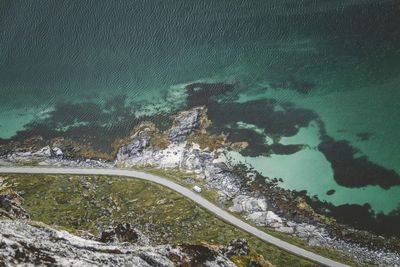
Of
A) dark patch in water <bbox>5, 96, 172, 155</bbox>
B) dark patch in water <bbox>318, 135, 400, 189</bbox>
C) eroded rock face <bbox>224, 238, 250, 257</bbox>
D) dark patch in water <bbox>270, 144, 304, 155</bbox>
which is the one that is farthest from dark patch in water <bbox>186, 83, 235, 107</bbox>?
eroded rock face <bbox>224, 238, 250, 257</bbox>

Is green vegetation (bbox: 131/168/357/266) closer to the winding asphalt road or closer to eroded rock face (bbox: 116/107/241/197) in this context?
the winding asphalt road

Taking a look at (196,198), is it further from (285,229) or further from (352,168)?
(352,168)

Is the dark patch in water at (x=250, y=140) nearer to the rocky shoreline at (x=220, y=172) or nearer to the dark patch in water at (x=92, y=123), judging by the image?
the rocky shoreline at (x=220, y=172)

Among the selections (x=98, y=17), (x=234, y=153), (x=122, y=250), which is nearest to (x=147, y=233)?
(x=234, y=153)

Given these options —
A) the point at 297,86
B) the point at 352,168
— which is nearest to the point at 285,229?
the point at 352,168

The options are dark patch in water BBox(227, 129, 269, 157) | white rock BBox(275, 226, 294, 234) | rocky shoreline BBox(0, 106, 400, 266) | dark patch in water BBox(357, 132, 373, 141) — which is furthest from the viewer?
dark patch in water BBox(227, 129, 269, 157)

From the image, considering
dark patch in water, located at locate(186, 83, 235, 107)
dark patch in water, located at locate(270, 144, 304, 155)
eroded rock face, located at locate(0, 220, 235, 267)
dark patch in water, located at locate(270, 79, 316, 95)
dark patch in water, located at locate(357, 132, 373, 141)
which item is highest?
dark patch in water, located at locate(270, 79, 316, 95)
